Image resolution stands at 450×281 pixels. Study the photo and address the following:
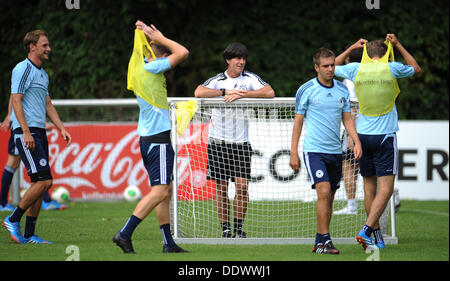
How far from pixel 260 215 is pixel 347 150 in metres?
1.39

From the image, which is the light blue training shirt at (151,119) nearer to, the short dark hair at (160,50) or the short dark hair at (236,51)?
the short dark hair at (160,50)

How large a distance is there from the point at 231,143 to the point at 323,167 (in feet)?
4.58

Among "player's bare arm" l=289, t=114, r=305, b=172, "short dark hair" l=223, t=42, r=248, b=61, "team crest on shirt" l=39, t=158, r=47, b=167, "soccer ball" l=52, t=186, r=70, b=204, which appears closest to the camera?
"player's bare arm" l=289, t=114, r=305, b=172

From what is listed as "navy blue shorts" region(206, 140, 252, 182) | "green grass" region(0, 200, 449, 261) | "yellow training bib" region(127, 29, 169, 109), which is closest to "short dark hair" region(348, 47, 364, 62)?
"navy blue shorts" region(206, 140, 252, 182)

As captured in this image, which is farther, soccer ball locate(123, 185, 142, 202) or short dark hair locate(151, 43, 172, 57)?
soccer ball locate(123, 185, 142, 202)

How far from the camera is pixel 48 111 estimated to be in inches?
317

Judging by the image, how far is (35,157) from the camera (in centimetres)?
761

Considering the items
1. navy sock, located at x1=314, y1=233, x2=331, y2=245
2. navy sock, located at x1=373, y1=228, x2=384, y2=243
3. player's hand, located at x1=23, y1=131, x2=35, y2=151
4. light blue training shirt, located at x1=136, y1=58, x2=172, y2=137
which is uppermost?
light blue training shirt, located at x1=136, y1=58, x2=172, y2=137

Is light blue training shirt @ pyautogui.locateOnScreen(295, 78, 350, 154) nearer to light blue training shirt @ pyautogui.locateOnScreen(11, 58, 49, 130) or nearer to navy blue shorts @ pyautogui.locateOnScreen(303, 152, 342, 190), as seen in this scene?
navy blue shorts @ pyautogui.locateOnScreen(303, 152, 342, 190)

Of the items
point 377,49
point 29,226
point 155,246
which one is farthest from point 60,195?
point 377,49

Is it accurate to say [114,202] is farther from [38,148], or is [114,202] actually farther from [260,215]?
[38,148]

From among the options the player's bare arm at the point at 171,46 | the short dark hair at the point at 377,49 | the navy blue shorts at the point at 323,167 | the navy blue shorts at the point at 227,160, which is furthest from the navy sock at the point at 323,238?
the player's bare arm at the point at 171,46

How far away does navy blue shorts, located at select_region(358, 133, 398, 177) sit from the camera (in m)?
7.42

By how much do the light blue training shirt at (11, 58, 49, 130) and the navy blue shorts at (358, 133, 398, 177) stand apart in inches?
125
